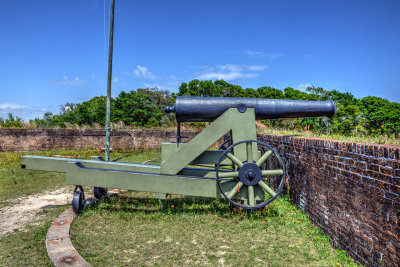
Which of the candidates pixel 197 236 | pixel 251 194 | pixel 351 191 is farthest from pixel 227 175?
pixel 351 191

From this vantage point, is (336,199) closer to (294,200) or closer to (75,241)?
(294,200)

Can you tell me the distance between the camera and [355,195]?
9.19ft

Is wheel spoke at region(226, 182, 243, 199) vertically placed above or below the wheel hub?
below

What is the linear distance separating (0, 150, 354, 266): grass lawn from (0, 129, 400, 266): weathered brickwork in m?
0.22

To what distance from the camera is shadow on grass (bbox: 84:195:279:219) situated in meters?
4.29

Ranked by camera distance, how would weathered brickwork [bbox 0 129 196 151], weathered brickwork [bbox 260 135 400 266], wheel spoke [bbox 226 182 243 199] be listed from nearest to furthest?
weathered brickwork [bbox 260 135 400 266] < wheel spoke [bbox 226 182 243 199] < weathered brickwork [bbox 0 129 196 151]

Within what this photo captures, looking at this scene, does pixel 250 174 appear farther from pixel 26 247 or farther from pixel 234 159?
pixel 26 247

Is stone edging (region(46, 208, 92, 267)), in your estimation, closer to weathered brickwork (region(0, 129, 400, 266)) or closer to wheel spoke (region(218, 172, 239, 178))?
wheel spoke (region(218, 172, 239, 178))

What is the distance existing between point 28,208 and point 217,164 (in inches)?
132

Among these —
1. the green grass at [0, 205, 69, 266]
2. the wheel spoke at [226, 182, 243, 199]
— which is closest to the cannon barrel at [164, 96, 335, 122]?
the wheel spoke at [226, 182, 243, 199]

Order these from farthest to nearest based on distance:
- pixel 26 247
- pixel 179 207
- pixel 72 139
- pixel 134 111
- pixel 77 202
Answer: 1. pixel 134 111
2. pixel 72 139
3. pixel 179 207
4. pixel 77 202
5. pixel 26 247

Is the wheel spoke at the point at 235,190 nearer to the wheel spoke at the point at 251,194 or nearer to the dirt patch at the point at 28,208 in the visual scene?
the wheel spoke at the point at 251,194

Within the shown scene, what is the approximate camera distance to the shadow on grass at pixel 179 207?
429 centimetres

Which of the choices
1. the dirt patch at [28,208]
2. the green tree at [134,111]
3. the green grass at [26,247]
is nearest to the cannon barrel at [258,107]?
the green grass at [26,247]
